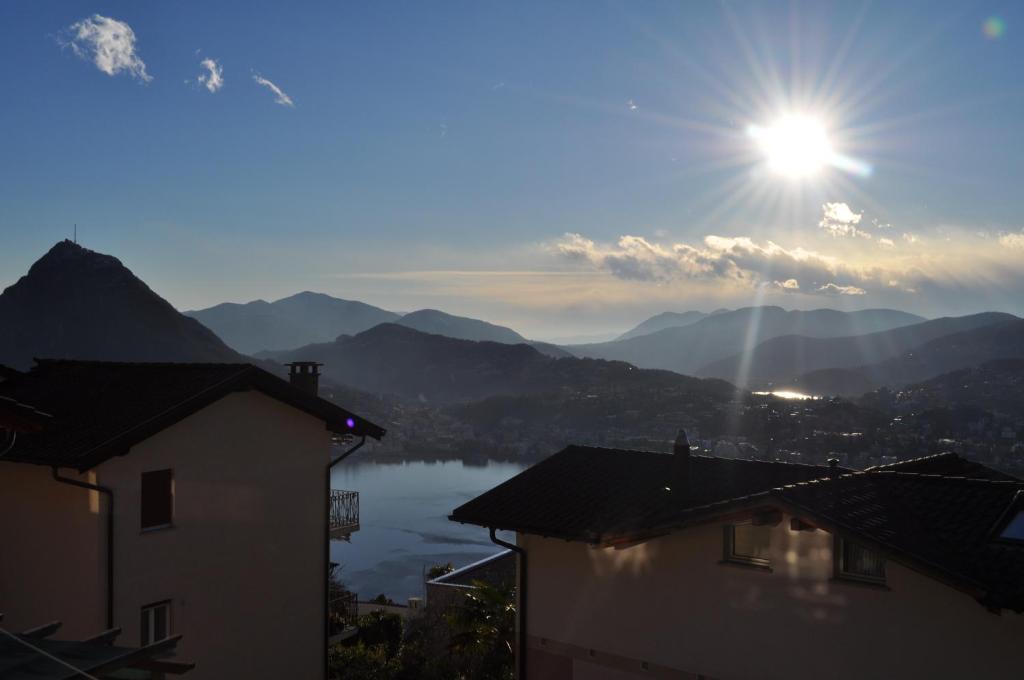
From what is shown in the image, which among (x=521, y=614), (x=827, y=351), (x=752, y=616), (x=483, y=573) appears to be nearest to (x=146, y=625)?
(x=521, y=614)

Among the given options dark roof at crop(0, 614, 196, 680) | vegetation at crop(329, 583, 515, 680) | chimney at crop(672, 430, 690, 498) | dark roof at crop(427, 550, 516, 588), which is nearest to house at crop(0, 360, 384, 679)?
vegetation at crop(329, 583, 515, 680)

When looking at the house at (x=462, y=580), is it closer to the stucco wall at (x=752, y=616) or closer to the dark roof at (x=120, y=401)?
the dark roof at (x=120, y=401)

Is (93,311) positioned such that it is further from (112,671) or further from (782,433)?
(112,671)

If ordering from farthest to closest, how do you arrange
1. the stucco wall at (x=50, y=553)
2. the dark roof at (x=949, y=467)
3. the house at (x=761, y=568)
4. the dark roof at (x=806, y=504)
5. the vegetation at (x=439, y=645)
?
the vegetation at (x=439, y=645) → the stucco wall at (x=50, y=553) → the dark roof at (x=949, y=467) → the house at (x=761, y=568) → the dark roof at (x=806, y=504)

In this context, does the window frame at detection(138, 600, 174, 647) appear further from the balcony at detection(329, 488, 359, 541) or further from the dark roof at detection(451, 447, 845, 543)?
the dark roof at detection(451, 447, 845, 543)

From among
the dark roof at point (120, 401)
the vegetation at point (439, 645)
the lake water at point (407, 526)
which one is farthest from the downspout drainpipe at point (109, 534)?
the lake water at point (407, 526)

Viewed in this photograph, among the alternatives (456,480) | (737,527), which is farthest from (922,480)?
(456,480)
